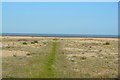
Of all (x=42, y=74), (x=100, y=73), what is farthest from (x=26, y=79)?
(x=100, y=73)

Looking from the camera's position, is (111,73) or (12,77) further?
(111,73)

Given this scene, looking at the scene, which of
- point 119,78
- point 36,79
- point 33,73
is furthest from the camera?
point 33,73

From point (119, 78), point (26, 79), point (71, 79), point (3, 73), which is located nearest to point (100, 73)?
point (119, 78)

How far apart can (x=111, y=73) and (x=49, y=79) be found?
501 cm

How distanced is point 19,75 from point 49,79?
2386mm

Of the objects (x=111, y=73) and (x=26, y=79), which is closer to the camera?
(x=26, y=79)

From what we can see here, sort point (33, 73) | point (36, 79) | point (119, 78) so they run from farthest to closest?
point (33, 73) < point (119, 78) < point (36, 79)

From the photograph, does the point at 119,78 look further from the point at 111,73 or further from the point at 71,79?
the point at 71,79

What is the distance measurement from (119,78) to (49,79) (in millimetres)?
4399

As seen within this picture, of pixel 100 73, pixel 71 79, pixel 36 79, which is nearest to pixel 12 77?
pixel 36 79

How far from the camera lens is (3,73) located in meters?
14.4

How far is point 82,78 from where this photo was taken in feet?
43.4

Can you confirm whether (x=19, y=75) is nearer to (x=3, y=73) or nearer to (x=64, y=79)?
(x=3, y=73)

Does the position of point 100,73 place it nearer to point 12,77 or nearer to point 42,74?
point 42,74
